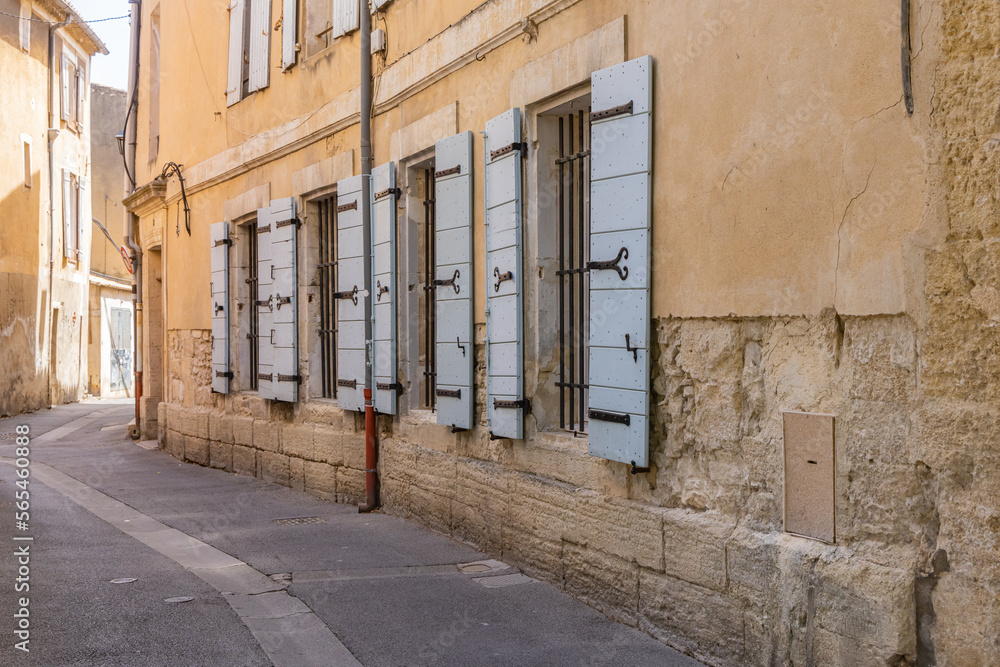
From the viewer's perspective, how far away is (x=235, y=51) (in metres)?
10.6

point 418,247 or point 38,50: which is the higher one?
point 38,50

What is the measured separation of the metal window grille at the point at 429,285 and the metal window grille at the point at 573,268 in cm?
191

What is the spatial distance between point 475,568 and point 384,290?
2612 mm

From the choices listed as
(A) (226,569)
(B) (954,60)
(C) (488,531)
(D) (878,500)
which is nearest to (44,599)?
(A) (226,569)

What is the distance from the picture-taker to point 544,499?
556 cm

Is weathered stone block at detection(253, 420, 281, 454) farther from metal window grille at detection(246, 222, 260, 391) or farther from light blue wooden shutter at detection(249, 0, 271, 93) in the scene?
light blue wooden shutter at detection(249, 0, 271, 93)

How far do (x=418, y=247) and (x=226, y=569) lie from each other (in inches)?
113

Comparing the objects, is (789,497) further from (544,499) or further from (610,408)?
(544,499)

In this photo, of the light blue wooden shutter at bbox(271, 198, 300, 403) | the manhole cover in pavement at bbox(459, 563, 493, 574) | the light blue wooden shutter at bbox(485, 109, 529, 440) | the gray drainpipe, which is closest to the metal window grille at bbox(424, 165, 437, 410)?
the light blue wooden shutter at bbox(485, 109, 529, 440)

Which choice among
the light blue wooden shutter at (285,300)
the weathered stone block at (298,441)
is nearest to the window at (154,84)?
the light blue wooden shutter at (285,300)

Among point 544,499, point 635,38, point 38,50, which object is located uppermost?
point 38,50

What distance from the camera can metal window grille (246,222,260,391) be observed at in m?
10.9

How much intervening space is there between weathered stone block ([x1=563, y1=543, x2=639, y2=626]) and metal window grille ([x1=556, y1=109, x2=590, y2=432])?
2.68 ft

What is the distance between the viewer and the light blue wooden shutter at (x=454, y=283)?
6.50 meters
